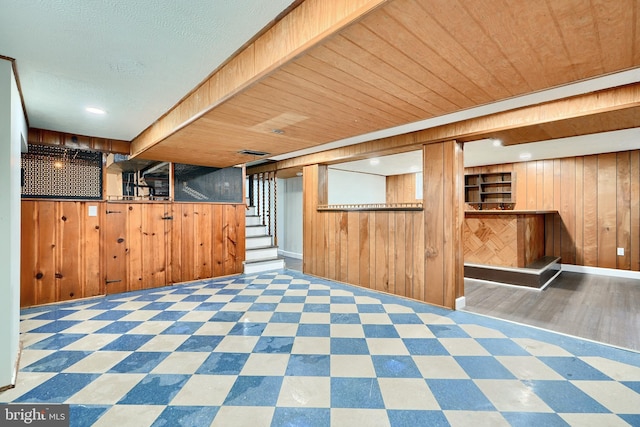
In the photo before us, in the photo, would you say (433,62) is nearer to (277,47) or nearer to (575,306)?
(277,47)

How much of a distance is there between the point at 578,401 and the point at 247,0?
2.85m

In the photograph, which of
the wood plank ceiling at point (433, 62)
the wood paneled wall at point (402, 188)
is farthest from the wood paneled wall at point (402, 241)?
the wood paneled wall at point (402, 188)

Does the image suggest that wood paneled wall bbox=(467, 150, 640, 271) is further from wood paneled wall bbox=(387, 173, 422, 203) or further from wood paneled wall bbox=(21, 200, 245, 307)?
wood paneled wall bbox=(21, 200, 245, 307)

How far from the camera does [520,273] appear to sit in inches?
165

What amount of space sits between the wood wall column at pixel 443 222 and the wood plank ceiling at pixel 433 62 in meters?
1.03

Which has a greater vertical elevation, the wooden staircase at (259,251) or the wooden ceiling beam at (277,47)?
the wooden ceiling beam at (277,47)

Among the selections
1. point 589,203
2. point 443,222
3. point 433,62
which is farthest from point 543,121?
point 589,203

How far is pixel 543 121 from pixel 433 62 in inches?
72.1

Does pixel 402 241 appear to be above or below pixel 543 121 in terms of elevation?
below

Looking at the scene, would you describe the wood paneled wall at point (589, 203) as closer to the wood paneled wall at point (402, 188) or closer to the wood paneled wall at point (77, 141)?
the wood paneled wall at point (402, 188)

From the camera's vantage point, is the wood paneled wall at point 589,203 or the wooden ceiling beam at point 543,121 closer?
the wooden ceiling beam at point 543,121

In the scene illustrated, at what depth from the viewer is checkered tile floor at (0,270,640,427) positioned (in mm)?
1552

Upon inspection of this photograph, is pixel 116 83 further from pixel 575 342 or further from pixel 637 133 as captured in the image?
pixel 637 133

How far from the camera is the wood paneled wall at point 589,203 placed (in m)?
4.84
